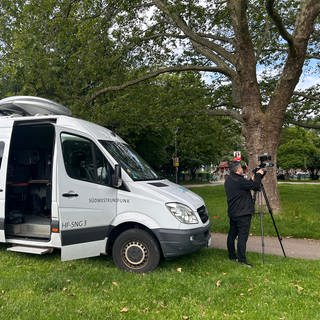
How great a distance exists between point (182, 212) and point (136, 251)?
99cm

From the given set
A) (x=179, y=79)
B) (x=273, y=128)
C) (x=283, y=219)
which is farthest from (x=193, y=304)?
(x=179, y=79)

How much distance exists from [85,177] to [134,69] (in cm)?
920

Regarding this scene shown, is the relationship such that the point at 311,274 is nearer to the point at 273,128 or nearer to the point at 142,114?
the point at 273,128

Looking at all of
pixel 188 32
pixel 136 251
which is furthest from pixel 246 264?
pixel 188 32

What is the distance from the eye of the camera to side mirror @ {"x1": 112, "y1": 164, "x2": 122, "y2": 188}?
21.4ft

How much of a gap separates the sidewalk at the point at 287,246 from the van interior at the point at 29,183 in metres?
3.79

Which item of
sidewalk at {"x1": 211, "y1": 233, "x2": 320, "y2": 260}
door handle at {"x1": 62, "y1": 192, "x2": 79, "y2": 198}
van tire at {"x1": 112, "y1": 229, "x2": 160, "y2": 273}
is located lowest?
sidewalk at {"x1": 211, "y1": 233, "x2": 320, "y2": 260}

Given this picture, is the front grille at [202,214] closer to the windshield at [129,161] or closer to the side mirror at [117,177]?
the windshield at [129,161]

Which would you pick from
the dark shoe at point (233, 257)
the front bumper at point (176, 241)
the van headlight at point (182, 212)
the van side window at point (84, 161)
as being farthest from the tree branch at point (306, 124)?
the van side window at point (84, 161)

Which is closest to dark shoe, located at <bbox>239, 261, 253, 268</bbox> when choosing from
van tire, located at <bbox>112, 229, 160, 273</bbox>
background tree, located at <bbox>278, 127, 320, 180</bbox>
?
van tire, located at <bbox>112, 229, 160, 273</bbox>

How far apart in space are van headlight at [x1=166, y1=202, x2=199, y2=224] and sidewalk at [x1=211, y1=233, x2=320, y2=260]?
2.52 m

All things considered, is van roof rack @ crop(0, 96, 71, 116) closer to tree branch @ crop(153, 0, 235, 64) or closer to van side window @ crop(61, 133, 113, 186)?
van side window @ crop(61, 133, 113, 186)

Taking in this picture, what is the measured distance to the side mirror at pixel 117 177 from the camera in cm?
651

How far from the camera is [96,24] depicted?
13328 mm
